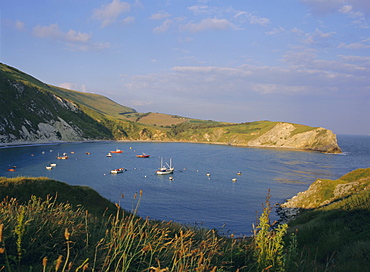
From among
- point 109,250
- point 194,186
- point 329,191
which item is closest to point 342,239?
point 109,250

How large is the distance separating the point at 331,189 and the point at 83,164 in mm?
90476

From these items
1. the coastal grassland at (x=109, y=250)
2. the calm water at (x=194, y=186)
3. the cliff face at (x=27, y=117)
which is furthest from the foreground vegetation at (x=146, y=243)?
the cliff face at (x=27, y=117)

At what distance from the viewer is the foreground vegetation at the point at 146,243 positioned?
558 centimetres

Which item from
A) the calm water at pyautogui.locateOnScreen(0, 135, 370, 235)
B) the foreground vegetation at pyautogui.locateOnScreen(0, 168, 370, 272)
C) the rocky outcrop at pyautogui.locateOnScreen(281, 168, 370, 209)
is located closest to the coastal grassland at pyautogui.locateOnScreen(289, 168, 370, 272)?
the foreground vegetation at pyautogui.locateOnScreen(0, 168, 370, 272)

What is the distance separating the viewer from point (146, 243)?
6688 millimetres

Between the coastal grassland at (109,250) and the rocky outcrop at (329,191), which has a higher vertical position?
the coastal grassland at (109,250)

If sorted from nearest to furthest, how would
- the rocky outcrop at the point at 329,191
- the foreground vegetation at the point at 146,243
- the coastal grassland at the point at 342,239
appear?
the foreground vegetation at the point at 146,243
the coastal grassland at the point at 342,239
the rocky outcrop at the point at 329,191

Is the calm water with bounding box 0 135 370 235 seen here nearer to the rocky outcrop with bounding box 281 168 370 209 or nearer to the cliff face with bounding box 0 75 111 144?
the rocky outcrop with bounding box 281 168 370 209

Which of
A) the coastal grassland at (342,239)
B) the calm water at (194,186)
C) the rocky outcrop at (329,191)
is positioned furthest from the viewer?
the calm water at (194,186)

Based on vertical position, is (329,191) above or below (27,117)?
below

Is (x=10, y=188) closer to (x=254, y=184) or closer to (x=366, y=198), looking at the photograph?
(x=366, y=198)

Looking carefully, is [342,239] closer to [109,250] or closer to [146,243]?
[146,243]

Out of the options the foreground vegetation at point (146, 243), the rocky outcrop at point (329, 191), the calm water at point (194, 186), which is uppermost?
the foreground vegetation at point (146, 243)

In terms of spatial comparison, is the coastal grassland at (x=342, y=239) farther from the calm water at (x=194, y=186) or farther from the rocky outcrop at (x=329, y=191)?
the rocky outcrop at (x=329, y=191)
